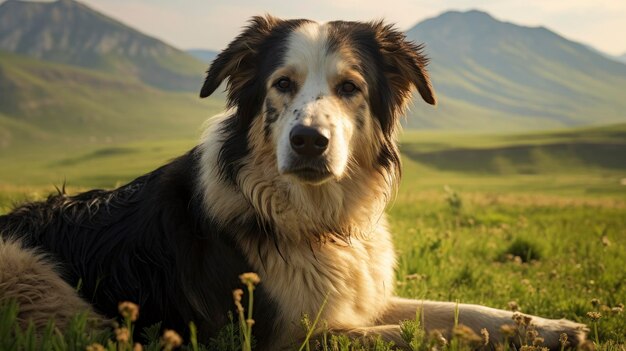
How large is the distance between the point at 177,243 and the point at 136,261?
0.34 metres

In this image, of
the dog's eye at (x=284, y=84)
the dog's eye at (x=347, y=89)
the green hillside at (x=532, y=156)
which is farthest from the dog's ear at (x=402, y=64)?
the green hillside at (x=532, y=156)

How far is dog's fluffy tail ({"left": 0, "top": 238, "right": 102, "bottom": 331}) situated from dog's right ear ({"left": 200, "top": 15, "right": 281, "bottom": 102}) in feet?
5.89

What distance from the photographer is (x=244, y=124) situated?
4582mm

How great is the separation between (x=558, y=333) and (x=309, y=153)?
2.32m

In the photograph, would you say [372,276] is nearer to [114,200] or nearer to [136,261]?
[136,261]

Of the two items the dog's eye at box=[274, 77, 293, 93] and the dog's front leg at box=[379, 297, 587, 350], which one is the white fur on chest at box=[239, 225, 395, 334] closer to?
the dog's front leg at box=[379, 297, 587, 350]

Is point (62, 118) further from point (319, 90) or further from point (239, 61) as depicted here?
point (319, 90)

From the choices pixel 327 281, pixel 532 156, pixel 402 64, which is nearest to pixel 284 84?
pixel 402 64

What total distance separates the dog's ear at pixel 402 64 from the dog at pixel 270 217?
0.01m

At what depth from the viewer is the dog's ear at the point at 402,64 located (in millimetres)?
4887

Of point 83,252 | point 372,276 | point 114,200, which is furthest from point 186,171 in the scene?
point 372,276

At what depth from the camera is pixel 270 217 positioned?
438 cm

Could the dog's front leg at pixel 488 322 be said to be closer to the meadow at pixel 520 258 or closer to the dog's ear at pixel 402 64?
the meadow at pixel 520 258

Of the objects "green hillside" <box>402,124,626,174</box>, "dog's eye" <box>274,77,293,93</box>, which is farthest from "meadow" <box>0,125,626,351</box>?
"green hillside" <box>402,124,626,174</box>
